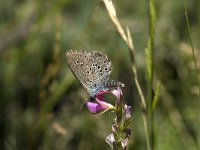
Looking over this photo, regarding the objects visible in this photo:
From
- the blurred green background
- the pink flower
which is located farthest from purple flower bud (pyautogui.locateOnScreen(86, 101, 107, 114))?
the blurred green background

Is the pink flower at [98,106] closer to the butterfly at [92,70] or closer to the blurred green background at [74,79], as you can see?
the butterfly at [92,70]

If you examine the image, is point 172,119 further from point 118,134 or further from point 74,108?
point 118,134

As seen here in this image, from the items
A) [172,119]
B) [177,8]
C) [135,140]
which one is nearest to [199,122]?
[172,119]

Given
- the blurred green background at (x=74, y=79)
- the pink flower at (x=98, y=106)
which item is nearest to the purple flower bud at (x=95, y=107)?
the pink flower at (x=98, y=106)

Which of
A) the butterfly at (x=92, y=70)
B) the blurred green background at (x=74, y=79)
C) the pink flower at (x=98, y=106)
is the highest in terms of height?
the butterfly at (x=92, y=70)

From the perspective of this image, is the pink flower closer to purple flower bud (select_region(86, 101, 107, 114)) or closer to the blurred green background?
purple flower bud (select_region(86, 101, 107, 114))
